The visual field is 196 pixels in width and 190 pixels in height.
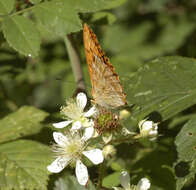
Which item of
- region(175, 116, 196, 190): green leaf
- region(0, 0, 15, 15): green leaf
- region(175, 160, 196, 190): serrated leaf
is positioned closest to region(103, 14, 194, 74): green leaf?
region(0, 0, 15, 15): green leaf

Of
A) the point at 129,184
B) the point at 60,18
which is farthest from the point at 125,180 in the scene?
the point at 60,18

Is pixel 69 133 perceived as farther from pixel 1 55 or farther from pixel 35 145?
pixel 1 55

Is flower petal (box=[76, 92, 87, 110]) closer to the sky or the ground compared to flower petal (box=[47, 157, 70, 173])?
closer to the sky

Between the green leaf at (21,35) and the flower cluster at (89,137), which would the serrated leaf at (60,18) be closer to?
the green leaf at (21,35)

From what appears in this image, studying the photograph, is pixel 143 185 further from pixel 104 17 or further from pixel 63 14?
pixel 104 17

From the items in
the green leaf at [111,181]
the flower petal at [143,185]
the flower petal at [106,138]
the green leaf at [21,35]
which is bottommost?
the green leaf at [111,181]

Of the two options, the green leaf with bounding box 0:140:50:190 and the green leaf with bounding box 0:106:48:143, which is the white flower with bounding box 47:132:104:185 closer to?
the green leaf with bounding box 0:140:50:190

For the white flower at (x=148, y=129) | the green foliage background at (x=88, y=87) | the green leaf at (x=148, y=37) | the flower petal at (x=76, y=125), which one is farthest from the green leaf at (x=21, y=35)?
the green leaf at (x=148, y=37)
